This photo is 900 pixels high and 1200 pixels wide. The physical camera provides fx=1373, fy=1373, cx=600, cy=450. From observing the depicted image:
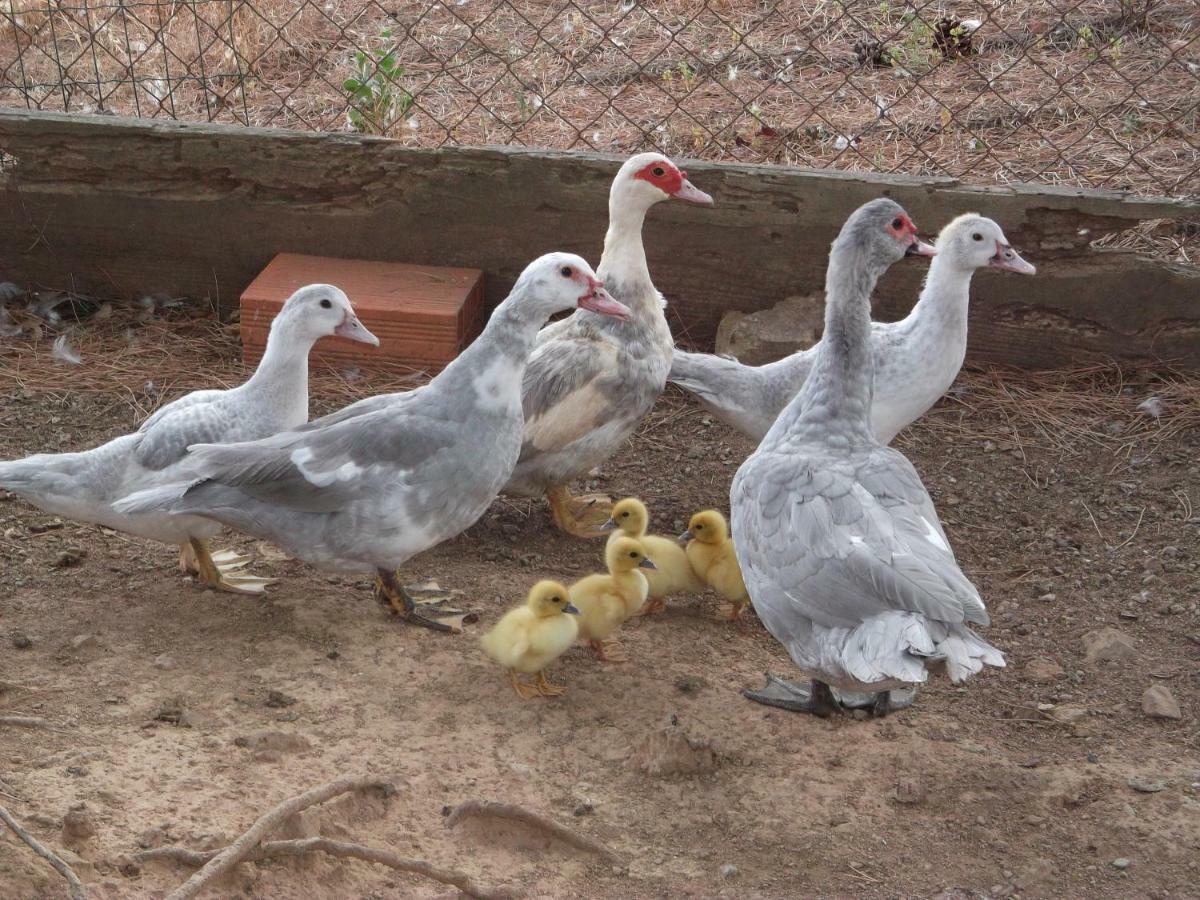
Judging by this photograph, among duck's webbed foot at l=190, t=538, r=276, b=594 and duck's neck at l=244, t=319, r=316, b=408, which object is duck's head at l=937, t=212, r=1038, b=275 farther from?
duck's webbed foot at l=190, t=538, r=276, b=594

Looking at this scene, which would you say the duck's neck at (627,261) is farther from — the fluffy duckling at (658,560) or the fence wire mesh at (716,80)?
the fence wire mesh at (716,80)

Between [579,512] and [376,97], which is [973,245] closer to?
[579,512]

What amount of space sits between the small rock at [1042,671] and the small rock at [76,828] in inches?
99.2

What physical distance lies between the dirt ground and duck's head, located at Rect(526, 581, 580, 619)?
253 mm

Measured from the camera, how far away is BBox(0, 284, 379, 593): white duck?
3986mm

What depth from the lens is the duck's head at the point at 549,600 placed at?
146 inches

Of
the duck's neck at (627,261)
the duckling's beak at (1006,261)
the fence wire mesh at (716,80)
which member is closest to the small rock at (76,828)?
the duck's neck at (627,261)

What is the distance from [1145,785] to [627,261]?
92.7 inches

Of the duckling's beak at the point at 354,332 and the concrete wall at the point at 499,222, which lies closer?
the duckling's beak at the point at 354,332

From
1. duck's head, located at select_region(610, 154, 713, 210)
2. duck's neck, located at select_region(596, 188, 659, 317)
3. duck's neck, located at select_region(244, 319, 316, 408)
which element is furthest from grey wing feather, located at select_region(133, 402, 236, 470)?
duck's head, located at select_region(610, 154, 713, 210)

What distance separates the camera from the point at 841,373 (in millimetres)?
3910

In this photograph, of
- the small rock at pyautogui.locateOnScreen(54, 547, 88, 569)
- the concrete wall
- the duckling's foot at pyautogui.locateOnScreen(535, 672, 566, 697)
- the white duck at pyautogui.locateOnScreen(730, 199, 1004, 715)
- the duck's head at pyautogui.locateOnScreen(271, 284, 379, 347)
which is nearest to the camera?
the white duck at pyautogui.locateOnScreen(730, 199, 1004, 715)

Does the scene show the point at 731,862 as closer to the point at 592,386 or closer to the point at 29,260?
the point at 592,386

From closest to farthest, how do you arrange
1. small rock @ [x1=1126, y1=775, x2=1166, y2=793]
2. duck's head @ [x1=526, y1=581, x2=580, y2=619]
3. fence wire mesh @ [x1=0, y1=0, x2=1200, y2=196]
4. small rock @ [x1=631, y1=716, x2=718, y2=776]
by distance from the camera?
small rock @ [x1=1126, y1=775, x2=1166, y2=793]
small rock @ [x1=631, y1=716, x2=718, y2=776]
duck's head @ [x1=526, y1=581, x2=580, y2=619]
fence wire mesh @ [x1=0, y1=0, x2=1200, y2=196]
